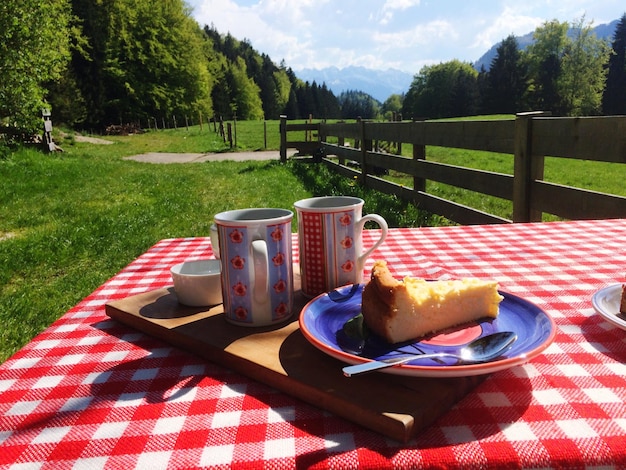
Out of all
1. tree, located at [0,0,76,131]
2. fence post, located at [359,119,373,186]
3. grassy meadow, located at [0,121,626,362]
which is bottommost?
grassy meadow, located at [0,121,626,362]

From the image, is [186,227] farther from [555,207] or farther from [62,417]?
[62,417]

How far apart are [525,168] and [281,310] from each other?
11.2 feet

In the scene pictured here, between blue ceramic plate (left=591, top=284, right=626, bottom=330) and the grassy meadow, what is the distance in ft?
11.0

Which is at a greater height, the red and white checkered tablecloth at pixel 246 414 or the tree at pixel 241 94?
the tree at pixel 241 94

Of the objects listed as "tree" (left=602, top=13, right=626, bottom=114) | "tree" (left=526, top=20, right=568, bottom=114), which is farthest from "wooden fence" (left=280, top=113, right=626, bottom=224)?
"tree" (left=602, top=13, right=626, bottom=114)

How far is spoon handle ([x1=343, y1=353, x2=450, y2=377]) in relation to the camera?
2.48 ft

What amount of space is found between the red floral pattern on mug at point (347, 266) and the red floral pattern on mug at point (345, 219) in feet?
0.31

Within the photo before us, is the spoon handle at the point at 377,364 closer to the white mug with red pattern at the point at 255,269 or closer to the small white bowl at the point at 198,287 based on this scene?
the white mug with red pattern at the point at 255,269

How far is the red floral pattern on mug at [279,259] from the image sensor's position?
107 centimetres

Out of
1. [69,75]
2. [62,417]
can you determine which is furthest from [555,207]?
[69,75]

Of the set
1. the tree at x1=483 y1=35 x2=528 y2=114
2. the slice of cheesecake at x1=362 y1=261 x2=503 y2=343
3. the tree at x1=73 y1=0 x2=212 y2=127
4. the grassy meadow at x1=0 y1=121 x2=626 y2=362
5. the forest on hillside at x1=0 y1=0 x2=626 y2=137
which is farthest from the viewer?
the tree at x1=483 y1=35 x2=528 y2=114

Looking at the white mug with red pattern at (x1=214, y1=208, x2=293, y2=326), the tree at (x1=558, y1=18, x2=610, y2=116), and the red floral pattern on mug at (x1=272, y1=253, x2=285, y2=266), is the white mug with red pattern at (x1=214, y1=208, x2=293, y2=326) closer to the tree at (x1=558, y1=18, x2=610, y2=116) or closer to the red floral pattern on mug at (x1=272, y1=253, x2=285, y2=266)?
the red floral pattern on mug at (x1=272, y1=253, x2=285, y2=266)

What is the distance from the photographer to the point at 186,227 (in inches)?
243

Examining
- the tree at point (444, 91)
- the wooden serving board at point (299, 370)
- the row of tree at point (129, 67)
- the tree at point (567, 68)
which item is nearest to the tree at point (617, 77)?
the tree at point (567, 68)
